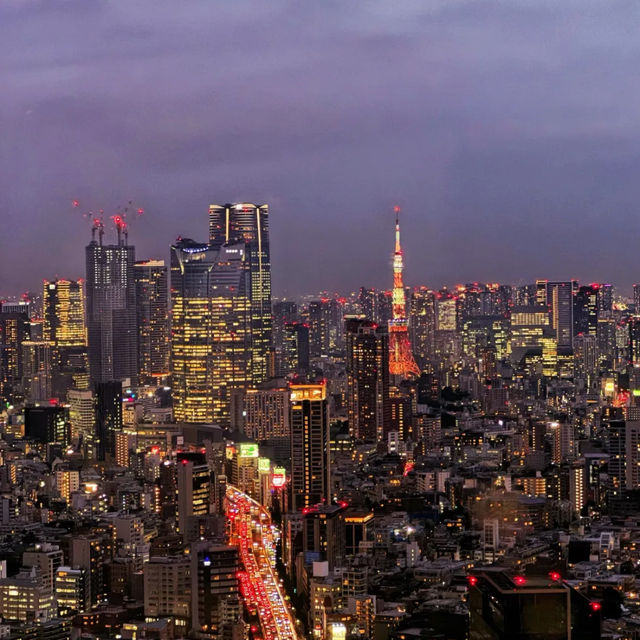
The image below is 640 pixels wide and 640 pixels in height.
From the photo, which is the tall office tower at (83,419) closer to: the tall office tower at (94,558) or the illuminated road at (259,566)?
the illuminated road at (259,566)

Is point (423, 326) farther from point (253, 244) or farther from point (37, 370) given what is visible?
point (37, 370)

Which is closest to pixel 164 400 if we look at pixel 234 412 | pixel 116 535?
pixel 234 412

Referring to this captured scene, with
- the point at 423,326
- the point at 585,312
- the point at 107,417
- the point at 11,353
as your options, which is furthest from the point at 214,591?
the point at 585,312

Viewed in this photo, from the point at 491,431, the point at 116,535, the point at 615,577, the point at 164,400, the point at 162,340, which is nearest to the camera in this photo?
the point at 615,577

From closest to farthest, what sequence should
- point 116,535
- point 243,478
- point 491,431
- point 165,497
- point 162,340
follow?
1. point 116,535
2. point 165,497
3. point 243,478
4. point 491,431
5. point 162,340

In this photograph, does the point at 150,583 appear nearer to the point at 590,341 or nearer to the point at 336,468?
the point at 336,468

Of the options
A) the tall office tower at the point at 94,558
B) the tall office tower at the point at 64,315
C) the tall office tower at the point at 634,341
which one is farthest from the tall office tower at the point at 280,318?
the tall office tower at the point at 94,558
